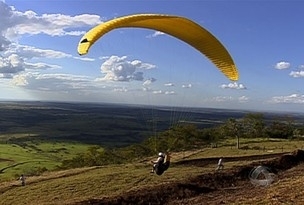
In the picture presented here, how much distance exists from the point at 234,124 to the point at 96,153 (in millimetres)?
24066

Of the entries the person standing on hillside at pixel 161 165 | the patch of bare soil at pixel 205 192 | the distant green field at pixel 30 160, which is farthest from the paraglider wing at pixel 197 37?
the distant green field at pixel 30 160

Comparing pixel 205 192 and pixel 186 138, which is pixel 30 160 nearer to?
pixel 186 138

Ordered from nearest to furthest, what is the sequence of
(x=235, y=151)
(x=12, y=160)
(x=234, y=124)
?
(x=235, y=151), (x=234, y=124), (x=12, y=160)

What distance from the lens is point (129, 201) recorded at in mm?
20172

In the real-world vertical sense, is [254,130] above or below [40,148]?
above

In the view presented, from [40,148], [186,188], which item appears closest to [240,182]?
[186,188]

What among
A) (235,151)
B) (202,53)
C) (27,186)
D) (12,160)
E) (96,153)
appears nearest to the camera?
(202,53)

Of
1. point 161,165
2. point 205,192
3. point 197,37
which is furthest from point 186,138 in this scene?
point 197,37

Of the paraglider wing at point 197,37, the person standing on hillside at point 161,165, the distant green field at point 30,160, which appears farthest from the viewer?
the distant green field at point 30,160

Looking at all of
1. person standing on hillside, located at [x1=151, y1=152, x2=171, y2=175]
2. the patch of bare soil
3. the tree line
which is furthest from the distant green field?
person standing on hillside, located at [x1=151, y1=152, x2=171, y2=175]

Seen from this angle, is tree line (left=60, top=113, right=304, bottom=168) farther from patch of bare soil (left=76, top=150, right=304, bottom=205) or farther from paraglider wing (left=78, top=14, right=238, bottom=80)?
paraglider wing (left=78, top=14, right=238, bottom=80)

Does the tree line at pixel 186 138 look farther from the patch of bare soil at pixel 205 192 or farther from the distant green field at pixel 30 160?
the patch of bare soil at pixel 205 192

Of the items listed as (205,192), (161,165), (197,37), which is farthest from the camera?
(205,192)

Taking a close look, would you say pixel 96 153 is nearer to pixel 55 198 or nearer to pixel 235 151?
pixel 235 151
